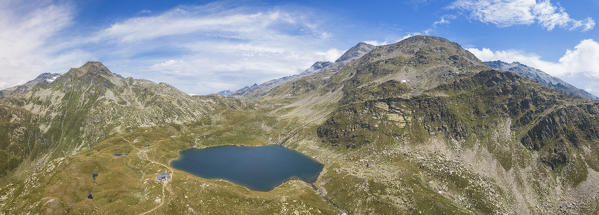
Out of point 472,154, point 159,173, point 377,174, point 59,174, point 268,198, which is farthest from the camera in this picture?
point 472,154

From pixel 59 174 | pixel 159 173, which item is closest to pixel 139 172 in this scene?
pixel 159 173

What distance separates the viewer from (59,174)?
361 feet

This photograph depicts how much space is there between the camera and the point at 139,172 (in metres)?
142

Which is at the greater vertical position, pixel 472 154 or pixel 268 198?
pixel 472 154

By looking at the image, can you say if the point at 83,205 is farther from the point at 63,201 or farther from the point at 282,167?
the point at 282,167

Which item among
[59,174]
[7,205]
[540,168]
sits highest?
[540,168]

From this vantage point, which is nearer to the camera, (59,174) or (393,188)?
(59,174)

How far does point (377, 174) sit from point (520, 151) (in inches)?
4509

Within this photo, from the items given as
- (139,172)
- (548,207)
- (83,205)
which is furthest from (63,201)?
(548,207)

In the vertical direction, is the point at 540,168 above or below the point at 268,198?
above

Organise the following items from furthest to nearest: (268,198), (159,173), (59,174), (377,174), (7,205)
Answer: (377,174) < (159,173) < (268,198) < (59,174) < (7,205)

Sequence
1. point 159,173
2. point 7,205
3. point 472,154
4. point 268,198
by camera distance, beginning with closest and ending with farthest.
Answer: point 7,205
point 268,198
point 159,173
point 472,154

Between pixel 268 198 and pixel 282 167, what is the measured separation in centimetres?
6742

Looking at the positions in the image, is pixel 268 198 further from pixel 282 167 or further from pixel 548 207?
pixel 548 207
